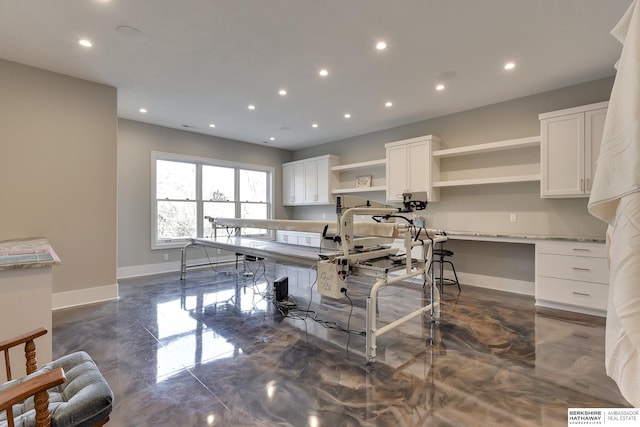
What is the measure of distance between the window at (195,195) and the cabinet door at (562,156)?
18.7 feet

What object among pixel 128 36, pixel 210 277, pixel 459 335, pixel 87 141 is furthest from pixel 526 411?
pixel 87 141

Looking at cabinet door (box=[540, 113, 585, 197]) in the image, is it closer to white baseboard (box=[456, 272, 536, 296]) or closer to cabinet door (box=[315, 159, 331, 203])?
white baseboard (box=[456, 272, 536, 296])

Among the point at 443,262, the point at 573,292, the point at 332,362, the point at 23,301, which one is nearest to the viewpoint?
the point at 23,301

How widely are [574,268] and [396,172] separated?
2.82 m

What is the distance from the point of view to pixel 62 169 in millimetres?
3662

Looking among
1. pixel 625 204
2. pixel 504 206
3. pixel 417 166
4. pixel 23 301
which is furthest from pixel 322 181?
pixel 625 204

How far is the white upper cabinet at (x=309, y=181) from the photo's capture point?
670cm

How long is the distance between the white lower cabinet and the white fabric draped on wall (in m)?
3.57

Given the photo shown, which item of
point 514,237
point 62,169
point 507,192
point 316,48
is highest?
point 316,48

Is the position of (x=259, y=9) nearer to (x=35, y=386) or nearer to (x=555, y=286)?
(x=35, y=386)

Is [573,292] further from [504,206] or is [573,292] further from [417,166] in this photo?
[417,166]

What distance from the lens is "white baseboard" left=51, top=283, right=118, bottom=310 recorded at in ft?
11.9

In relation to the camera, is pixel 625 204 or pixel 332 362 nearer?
pixel 625 204

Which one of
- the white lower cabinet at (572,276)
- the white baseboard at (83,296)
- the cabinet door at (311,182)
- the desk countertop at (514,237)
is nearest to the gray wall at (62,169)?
the white baseboard at (83,296)
